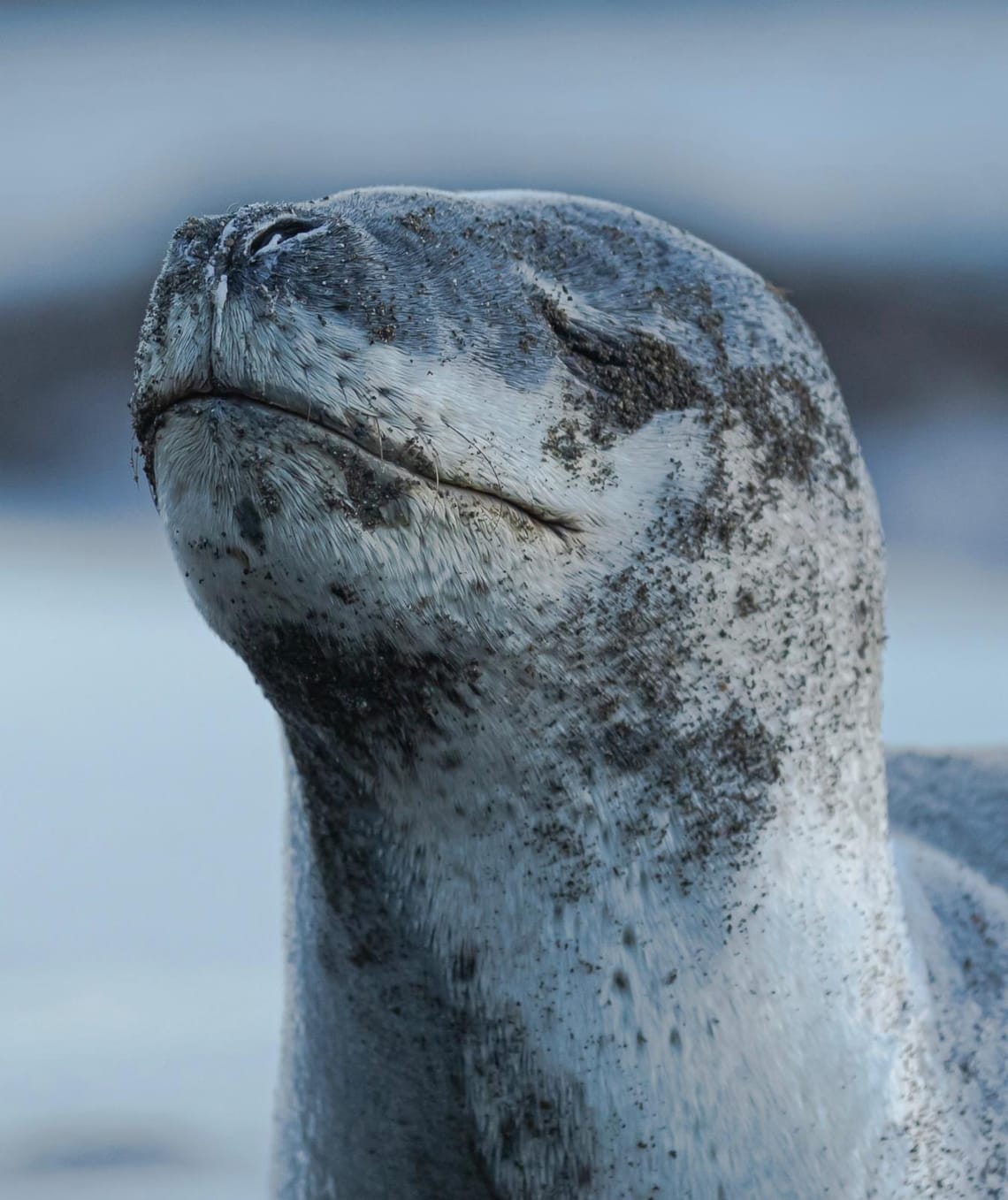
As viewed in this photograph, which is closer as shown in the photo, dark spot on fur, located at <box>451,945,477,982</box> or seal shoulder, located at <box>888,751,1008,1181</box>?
dark spot on fur, located at <box>451,945,477,982</box>

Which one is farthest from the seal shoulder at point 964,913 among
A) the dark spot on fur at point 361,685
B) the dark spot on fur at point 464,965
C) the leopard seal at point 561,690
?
the dark spot on fur at point 361,685

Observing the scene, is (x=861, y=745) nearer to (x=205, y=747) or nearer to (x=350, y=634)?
(x=350, y=634)

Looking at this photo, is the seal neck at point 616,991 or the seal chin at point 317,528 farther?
the seal neck at point 616,991

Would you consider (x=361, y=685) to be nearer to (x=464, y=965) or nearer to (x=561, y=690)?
(x=561, y=690)

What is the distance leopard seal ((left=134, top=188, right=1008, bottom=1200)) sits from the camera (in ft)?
3.56

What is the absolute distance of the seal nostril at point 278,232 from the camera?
Result: 1.09 m

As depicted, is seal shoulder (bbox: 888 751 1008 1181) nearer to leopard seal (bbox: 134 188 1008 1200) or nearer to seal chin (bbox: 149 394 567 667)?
leopard seal (bbox: 134 188 1008 1200)

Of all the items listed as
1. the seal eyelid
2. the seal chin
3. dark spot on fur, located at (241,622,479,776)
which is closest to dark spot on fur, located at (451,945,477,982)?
dark spot on fur, located at (241,622,479,776)

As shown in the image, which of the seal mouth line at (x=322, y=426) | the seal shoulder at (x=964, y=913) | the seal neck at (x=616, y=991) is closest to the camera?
the seal mouth line at (x=322, y=426)

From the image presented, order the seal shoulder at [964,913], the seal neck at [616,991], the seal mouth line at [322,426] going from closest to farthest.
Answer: the seal mouth line at [322,426] < the seal neck at [616,991] < the seal shoulder at [964,913]

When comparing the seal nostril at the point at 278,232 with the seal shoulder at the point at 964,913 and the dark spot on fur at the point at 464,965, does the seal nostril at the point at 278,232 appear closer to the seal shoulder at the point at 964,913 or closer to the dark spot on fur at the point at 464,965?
the dark spot on fur at the point at 464,965

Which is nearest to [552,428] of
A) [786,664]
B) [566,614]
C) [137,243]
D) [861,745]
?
[566,614]

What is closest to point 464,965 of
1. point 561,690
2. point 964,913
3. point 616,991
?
point 616,991

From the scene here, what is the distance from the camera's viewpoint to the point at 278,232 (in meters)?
1.10
